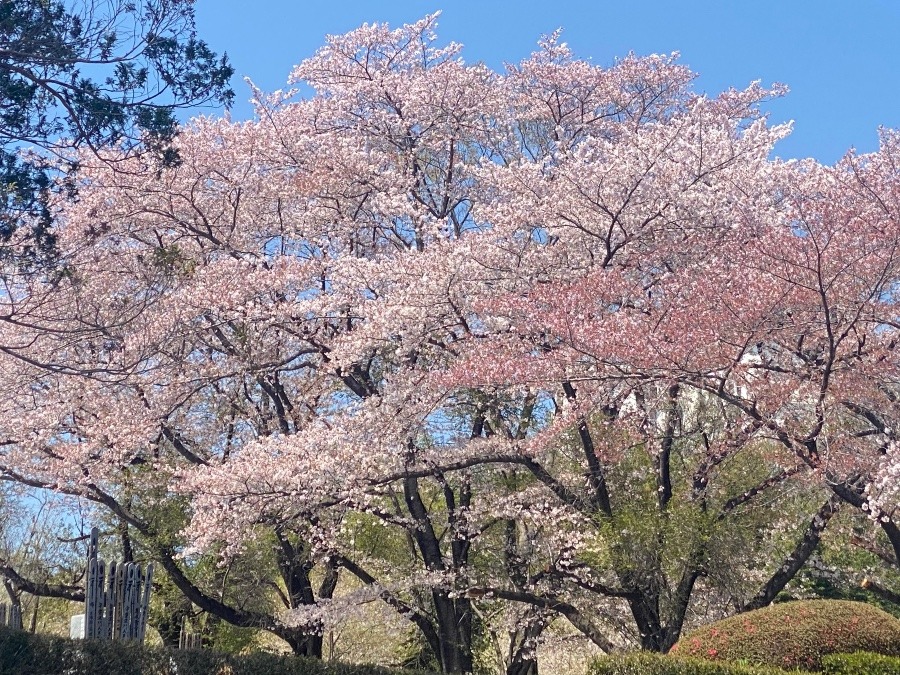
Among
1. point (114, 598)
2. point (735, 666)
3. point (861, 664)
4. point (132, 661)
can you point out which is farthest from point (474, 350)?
point (114, 598)

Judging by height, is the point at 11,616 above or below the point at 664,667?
above

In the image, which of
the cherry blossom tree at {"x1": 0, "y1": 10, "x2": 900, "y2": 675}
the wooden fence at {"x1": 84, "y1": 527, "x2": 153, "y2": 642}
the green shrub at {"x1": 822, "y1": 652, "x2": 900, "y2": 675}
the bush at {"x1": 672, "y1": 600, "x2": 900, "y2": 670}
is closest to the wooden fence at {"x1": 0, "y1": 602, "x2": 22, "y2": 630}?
the cherry blossom tree at {"x1": 0, "y1": 10, "x2": 900, "y2": 675}

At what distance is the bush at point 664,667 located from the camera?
698cm

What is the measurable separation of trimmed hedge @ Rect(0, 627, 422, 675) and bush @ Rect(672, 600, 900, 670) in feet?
10.5

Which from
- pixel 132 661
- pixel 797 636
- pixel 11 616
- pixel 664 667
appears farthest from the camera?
pixel 11 616

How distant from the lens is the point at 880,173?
8383mm

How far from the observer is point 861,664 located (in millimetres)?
7066

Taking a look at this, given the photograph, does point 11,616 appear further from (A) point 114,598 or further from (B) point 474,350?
(B) point 474,350

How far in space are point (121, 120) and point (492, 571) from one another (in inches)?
281

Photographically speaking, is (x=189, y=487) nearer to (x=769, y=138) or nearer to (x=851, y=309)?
(x=851, y=309)

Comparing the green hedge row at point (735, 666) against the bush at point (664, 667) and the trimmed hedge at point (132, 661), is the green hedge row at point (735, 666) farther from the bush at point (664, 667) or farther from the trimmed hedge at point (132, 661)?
the trimmed hedge at point (132, 661)

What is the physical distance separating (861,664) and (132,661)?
287 inches

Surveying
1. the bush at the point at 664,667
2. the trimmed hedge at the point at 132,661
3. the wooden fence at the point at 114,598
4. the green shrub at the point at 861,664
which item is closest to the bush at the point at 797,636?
the green shrub at the point at 861,664

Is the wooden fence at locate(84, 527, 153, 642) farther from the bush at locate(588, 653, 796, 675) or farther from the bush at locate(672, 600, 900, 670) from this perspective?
the bush at locate(672, 600, 900, 670)
